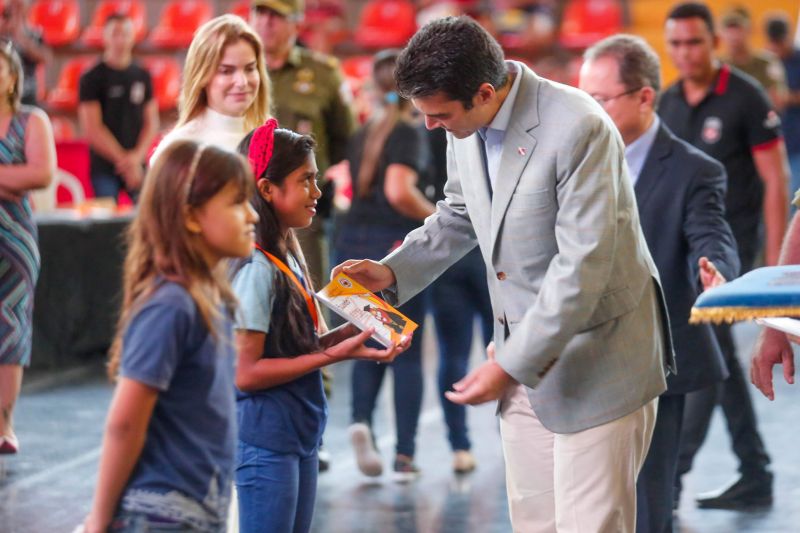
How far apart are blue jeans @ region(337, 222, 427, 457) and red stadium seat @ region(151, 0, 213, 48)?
29.1ft

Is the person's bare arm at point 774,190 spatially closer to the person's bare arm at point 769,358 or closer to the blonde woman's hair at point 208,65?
the person's bare arm at point 769,358

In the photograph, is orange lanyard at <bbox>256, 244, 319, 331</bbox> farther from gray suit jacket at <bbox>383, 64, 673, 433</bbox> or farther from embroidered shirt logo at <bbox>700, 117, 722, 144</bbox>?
embroidered shirt logo at <bbox>700, 117, 722, 144</bbox>

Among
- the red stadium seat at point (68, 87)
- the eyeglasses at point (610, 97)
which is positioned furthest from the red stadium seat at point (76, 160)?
the eyeglasses at point (610, 97)

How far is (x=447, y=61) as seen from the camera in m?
2.50

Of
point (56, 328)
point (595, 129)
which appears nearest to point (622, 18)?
point (56, 328)

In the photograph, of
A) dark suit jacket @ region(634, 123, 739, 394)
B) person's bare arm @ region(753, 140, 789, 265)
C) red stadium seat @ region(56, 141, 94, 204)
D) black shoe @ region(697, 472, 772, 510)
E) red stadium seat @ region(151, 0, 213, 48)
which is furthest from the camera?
red stadium seat @ region(151, 0, 213, 48)

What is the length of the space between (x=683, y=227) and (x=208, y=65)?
56.7 inches

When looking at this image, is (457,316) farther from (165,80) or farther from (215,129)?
(165,80)

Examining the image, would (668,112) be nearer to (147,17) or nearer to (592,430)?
(592,430)

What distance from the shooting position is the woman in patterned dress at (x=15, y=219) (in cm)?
463

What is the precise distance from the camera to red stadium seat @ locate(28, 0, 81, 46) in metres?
13.7

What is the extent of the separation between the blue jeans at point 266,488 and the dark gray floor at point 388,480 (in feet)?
5.27

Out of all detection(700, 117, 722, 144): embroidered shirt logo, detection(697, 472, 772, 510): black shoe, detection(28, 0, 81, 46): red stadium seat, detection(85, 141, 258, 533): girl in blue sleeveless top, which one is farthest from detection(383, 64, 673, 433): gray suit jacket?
detection(28, 0, 81, 46): red stadium seat

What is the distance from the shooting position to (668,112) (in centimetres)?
495
